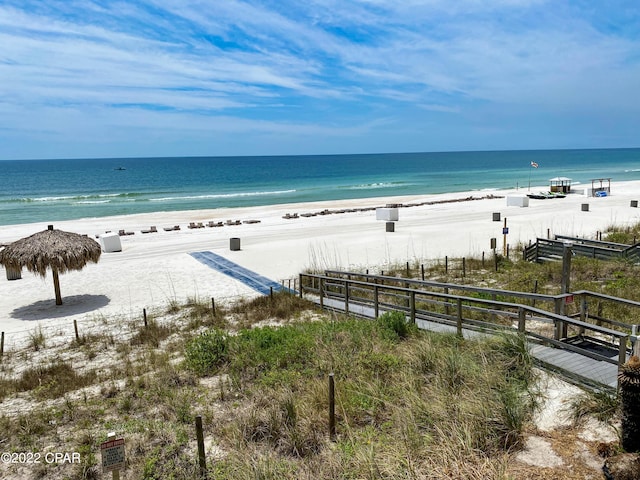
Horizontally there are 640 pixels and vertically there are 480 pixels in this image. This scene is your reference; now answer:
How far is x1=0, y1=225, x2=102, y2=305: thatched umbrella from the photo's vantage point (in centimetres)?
1454

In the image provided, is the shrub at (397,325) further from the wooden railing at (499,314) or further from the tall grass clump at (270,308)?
the tall grass clump at (270,308)

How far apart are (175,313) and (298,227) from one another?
19.8 metres

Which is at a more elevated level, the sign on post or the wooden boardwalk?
the sign on post

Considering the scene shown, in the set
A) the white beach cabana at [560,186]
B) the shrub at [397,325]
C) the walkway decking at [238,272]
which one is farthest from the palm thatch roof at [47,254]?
the white beach cabana at [560,186]

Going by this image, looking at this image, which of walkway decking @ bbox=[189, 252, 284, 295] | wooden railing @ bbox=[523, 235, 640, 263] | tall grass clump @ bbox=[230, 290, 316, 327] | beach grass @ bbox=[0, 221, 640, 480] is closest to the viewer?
beach grass @ bbox=[0, 221, 640, 480]

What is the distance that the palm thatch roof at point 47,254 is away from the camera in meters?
14.5

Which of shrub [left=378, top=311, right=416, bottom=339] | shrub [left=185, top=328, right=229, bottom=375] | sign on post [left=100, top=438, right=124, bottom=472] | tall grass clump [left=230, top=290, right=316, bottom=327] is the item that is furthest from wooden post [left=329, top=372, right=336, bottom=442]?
tall grass clump [left=230, top=290, right=316, bottom=327]

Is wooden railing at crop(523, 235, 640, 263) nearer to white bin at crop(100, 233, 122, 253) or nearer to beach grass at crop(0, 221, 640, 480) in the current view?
beach grass at crop(0, 221, 640, 480)

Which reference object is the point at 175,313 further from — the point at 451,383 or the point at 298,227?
the point at 298,227

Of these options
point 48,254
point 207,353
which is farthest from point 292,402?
point 48,254

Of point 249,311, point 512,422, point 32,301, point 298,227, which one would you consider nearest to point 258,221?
point 298,227

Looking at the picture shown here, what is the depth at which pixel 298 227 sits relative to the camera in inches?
1313

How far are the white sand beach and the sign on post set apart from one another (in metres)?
9.34

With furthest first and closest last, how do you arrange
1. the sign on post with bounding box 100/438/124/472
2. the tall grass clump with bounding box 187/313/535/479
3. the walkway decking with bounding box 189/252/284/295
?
the walkway decking with bounding box 189/252/284/295 → the tall grass clump with bounding box 187/313/535/479 → the sign on post with bounding box 100/438/124/472
